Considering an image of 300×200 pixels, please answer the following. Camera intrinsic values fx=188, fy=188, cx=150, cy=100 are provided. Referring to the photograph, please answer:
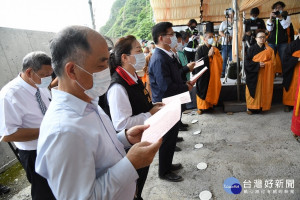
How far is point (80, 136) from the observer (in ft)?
2.42

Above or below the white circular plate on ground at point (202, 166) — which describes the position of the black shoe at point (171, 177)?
above

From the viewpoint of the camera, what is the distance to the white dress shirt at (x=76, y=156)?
0.70 metres

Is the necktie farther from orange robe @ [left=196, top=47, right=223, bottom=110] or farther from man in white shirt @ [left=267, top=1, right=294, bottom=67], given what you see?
man in white shirt @ [left=267, top=1, right=294, bottom=67]

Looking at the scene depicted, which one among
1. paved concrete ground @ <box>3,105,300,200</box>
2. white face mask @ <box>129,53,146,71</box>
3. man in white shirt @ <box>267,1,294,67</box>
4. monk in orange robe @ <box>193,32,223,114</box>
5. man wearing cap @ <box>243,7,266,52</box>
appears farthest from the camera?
man in white shirt @ <box>267,1,294,67</box>

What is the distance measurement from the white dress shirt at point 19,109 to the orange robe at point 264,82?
4137 millimetres

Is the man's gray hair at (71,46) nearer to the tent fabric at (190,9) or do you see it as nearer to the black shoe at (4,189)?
the black shoe at (4,189)

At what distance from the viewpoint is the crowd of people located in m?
0.72

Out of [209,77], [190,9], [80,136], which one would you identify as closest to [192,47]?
[209,77]

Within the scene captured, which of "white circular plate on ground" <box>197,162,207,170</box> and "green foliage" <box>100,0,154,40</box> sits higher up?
"green foliage" <box>100,0,154,40</box>

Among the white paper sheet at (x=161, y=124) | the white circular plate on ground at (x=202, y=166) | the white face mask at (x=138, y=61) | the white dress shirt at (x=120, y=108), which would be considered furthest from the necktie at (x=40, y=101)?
the white circular plate on ground at (x=202, y=166)

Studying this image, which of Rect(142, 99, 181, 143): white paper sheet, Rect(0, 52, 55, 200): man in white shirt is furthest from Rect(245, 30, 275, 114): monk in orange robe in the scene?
Rect(0, 52, 55, 200): man in white shirt

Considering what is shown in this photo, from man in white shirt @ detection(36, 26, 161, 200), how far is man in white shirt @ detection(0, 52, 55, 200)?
0.97m

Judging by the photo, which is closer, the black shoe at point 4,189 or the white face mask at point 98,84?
the white face mask at point 98,84

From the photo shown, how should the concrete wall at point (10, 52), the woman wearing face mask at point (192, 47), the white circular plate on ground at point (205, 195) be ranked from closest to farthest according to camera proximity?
the white circular plate on ground at point (205, 195), the concrete wall at point (10, 52), the woman wearing face mask at point (192, 47)
